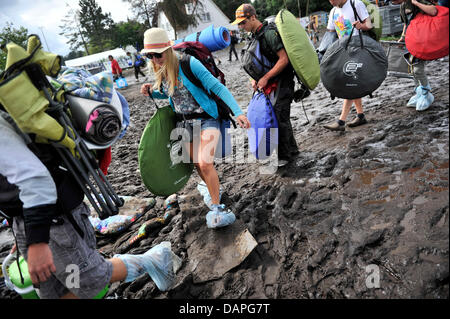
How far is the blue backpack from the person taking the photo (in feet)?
12.0

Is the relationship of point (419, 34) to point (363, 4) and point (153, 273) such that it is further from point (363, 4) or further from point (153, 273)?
point (153, 273)

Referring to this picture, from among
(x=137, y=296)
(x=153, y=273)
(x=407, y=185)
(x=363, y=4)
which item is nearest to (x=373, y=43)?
(x=363, y=4)

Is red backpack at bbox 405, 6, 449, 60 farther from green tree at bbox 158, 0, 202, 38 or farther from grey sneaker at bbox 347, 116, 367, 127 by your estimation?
green tree at bbox 158, 0, 202, 38

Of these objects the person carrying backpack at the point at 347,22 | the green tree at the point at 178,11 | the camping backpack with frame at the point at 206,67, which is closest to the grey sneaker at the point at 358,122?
→ the person carrying backpack at the point at 347,22

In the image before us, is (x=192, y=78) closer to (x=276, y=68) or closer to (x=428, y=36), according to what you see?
(x=276, y=68)

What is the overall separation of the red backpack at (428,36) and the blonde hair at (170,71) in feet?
7.26

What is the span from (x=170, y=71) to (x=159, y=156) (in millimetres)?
861

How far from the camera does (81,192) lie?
6.18 ft

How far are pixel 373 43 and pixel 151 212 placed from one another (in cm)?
348

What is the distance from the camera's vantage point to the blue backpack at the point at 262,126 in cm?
367

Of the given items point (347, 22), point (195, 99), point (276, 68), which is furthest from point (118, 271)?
point (347, 22)

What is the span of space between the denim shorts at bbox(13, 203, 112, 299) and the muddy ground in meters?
0.72
